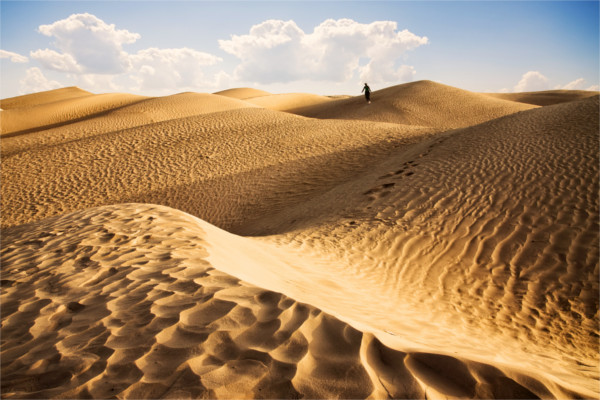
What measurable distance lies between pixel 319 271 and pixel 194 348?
343 centimetres

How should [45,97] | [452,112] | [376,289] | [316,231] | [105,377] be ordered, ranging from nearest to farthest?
[105,377]
[376,289]
[316,231]
[452,112]
[45,97]

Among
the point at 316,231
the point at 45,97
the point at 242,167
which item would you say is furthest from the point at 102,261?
the point at 45,97

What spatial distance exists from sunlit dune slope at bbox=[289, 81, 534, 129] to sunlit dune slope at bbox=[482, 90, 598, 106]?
12.4 meters

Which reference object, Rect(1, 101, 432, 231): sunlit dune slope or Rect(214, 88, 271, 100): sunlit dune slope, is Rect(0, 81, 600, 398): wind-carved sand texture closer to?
Rect(1, 101, 432, 231): sunlit dune slope

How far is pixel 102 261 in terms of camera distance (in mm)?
3791

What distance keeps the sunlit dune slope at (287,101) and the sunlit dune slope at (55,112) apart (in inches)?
633

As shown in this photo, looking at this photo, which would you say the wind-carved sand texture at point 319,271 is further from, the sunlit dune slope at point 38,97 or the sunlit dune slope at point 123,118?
the sunlit dune slope at point 38,97

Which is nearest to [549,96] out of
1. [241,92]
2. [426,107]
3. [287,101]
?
[426,107]

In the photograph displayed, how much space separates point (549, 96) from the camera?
42.9 m

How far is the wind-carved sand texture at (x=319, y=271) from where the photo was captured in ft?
6.52

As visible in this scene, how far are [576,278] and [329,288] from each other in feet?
13.0

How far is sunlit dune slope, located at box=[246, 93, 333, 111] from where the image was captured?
45.0 m

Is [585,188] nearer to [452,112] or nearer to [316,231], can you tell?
[316,231]

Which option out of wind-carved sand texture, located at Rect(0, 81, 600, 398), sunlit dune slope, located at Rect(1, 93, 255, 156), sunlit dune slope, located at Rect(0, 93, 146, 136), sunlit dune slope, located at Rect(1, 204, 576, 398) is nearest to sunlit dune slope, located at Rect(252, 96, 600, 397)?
wind-carved sand texture, located at Rect(0, 81, 600, 398)
